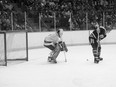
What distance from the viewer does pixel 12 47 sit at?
9.88 meters

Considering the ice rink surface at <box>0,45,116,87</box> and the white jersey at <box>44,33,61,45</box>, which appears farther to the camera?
the white jersey at <box>44,33,61,45</box>

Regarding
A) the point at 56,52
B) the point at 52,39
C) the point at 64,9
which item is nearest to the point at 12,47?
the point at 52,39

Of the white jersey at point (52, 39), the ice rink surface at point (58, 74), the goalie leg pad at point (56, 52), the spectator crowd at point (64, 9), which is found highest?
the spectator crowd at point (64, 9)

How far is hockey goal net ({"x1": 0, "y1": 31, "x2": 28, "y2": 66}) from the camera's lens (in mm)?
7914

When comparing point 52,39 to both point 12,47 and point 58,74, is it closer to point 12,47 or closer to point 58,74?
point 58,74

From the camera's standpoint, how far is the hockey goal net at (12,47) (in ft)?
26.0

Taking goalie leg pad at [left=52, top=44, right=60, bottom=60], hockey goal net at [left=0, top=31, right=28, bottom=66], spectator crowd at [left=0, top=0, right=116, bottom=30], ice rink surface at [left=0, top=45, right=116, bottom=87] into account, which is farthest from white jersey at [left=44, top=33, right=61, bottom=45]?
spectator crowd at [left=0, top=0, right=116, bottom=30]

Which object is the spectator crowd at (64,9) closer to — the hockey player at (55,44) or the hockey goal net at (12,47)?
the hockey goal net at (12,47)

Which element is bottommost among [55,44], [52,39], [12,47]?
[12,47]

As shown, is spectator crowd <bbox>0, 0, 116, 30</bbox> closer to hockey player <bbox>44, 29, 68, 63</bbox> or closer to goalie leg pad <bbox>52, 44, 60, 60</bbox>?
hockey player <bbox>44, 29, 68, 63</bbox>

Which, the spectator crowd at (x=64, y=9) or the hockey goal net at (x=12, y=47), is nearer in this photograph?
the hockey goal net at (x=12, y=47)

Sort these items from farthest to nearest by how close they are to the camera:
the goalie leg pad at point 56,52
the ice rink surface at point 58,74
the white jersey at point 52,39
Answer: the white jersey at point 52,39 → the goalie leg pad at point 56,52 → the ice rink surface at point 58,74

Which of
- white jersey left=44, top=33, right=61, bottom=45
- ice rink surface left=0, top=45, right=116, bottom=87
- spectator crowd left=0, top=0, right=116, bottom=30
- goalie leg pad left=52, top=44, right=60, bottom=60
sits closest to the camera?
ice rink surface left=0, top=45, right=116, bottom=87

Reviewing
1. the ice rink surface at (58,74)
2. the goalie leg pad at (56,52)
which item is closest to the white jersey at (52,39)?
the goalie leg pad at (56,52)
